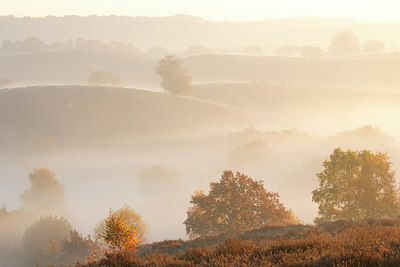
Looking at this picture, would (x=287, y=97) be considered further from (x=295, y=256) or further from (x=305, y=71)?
(x=295, y=256)

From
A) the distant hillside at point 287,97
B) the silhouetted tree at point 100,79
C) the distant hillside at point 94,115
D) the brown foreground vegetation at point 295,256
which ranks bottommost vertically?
the brown foreground vegetation at point 295,256

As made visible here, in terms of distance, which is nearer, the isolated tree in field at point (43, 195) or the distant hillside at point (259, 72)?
the isolated tree in field at point (43, 195)

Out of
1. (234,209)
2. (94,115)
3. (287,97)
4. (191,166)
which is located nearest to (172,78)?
(94,115)

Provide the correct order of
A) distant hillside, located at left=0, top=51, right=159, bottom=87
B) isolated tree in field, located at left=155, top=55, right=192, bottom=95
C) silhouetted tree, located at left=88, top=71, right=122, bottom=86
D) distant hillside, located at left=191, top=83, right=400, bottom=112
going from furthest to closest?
1. distant hillside, located at left=0, top=51, right=159, bottom=87
2. silhouetted tree, located at left=88, top=71, right=122, bottom=86
3. distant hillside, located at left=191, top=83, right=400, bottom=112
4. isolated tree in field, located at left=155, top=55, right=192, bottom=95

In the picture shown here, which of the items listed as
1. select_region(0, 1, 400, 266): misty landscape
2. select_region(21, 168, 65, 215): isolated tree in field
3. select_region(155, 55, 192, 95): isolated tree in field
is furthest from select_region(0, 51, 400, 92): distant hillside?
select_region(21, 168, 65, 215): isolated tree in field

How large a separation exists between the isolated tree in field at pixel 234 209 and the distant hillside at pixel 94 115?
208 ft

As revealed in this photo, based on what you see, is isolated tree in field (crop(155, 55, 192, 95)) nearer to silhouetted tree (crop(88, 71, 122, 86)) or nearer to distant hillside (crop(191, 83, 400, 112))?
distant hillside (crop(191, 83, 400, 112))

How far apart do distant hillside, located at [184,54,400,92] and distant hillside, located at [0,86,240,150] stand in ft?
191

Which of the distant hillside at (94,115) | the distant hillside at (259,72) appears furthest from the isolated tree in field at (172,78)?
the distant hillside at (259,72)

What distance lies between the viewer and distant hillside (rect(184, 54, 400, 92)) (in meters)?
152

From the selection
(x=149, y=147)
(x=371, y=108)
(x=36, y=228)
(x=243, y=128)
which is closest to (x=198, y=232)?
(x=36, y=228)

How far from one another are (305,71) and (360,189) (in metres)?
148

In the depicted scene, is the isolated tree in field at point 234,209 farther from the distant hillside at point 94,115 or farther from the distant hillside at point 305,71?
the distant hillside at point 305,71

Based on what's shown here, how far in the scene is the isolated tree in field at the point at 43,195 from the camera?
64062 mm
